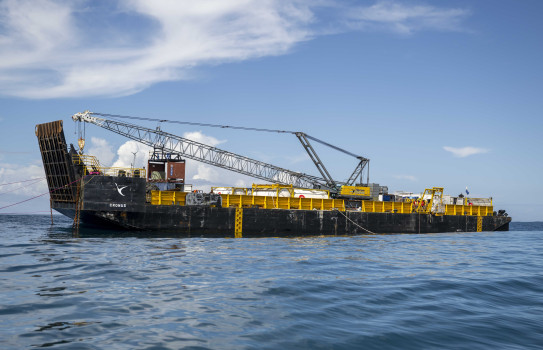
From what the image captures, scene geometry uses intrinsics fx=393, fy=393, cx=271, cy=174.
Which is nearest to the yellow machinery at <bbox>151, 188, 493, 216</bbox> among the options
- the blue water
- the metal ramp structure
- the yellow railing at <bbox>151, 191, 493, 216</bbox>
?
the yellow railing at <bbox>151, 191, 493, 216</bbox>

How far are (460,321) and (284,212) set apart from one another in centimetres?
2790

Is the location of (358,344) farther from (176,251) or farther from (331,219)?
(331,219)

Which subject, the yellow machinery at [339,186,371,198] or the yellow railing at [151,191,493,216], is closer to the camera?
the yellow railing at [151,191,493,216]

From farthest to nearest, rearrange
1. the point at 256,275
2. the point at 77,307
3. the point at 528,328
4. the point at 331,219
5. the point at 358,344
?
the point at 331,219, the point at 256,275, the point at 77,307, the point at 528,328, the point at 358,344

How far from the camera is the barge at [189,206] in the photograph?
3181 cm

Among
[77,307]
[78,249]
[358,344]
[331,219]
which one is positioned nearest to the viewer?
[358,344]

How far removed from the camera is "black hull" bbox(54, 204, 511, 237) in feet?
105

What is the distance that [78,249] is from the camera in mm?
20047

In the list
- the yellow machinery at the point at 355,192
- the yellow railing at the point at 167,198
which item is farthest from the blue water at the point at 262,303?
the yellow machinery at the point at 355,192

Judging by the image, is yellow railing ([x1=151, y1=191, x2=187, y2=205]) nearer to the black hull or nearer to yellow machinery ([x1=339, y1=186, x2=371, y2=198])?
the black hull

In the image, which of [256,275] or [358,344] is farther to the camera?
[256,275]

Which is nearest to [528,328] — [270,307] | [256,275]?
[270,307]

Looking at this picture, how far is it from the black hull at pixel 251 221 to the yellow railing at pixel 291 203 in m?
0.88

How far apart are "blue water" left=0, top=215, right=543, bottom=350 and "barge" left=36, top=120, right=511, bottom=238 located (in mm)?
13960
